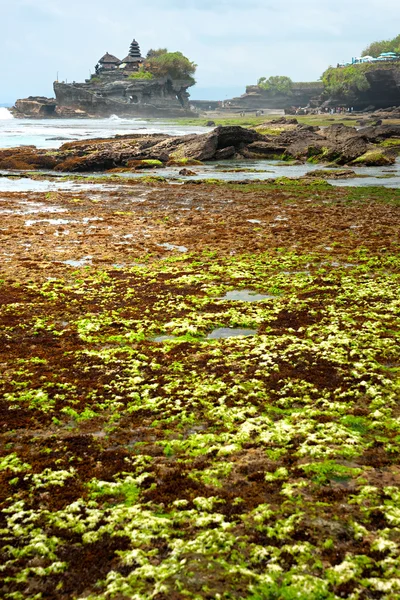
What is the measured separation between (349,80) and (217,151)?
443ft

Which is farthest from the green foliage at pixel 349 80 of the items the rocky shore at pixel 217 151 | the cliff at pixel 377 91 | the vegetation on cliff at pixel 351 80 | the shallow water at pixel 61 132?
the rocky shore at pixel 217 151

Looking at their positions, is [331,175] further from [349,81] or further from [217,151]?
[349,81]

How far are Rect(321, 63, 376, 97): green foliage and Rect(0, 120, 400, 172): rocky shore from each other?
110922 mm

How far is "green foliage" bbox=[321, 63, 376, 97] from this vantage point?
178375 millimetres

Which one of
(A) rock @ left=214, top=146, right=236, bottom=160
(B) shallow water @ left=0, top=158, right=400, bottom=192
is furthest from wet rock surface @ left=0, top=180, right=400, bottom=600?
Answer: (A) rock @ left=214, top=146, right=236, bottom=160

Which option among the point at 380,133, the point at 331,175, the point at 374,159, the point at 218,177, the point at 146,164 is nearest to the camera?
the point at 331,175

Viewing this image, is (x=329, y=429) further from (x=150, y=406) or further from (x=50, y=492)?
(x=50, y=492)

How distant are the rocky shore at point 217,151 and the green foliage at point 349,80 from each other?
364 ft

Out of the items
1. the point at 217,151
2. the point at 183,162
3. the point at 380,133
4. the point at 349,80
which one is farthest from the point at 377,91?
the point at 183,162

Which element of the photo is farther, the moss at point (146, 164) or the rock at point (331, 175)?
the moss at point (146, 164)

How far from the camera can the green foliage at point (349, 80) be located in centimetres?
17838

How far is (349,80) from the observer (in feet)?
597

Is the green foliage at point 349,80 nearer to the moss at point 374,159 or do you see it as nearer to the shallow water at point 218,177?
the shallow water at point 218,177

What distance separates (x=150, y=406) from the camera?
919 centimetres
